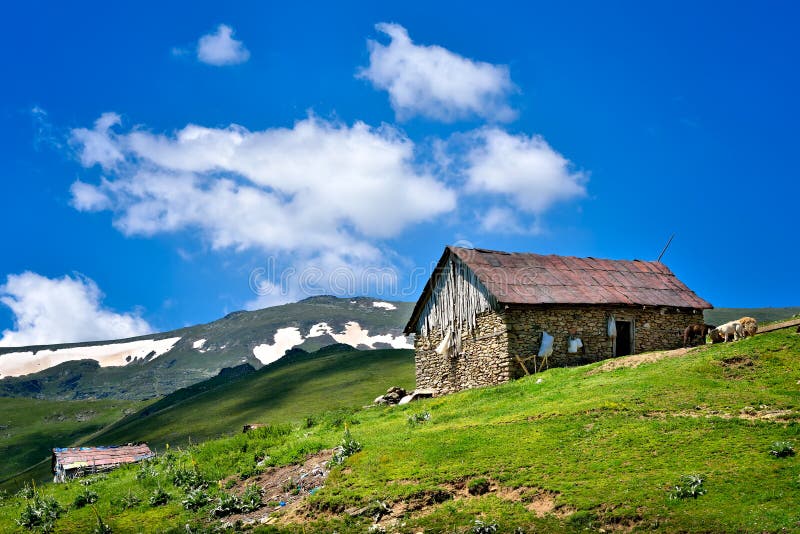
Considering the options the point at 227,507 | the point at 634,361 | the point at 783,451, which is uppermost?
the point at 634,361

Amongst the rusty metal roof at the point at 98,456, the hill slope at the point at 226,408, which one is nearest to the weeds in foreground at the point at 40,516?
the rusty metal roof at the point at 98,456

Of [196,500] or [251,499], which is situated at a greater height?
[251,499]

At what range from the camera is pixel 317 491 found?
19.5m

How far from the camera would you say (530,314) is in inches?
1329

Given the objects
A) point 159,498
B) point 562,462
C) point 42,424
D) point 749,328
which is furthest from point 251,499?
point 42,424

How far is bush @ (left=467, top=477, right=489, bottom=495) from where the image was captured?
57.3 ft

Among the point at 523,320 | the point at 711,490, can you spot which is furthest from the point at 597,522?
the point at 523,320

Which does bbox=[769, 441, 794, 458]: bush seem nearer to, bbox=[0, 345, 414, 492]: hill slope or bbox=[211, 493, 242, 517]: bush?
bbox=[211, 493, 242, 517]: bush

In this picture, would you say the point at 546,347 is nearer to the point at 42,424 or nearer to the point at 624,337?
the point at 624,337

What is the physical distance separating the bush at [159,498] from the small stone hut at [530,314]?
52.1 feet

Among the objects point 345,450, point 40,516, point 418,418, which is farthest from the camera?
point 418,418

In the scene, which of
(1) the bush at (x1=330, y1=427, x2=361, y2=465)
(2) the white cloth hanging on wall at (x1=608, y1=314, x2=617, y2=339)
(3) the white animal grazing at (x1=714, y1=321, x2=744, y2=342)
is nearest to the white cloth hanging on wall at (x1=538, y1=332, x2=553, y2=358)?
(2) the white cloth hanging on wall at (x1=608, y1=314, x2=617, y2=339)

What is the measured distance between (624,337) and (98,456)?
28.8m

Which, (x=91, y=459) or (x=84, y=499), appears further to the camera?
(x=91, y=459)
